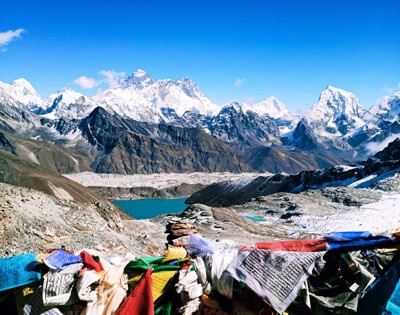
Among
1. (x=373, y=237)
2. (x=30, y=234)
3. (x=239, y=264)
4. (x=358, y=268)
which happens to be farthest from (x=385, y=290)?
(x=30, y=234)

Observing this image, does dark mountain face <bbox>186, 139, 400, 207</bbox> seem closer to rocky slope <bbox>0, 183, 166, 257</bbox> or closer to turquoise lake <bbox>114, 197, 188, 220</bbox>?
turquoise lake <bbox>114, 197, 188, 220</bbox>

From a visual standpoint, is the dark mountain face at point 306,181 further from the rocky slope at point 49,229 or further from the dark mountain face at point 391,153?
the rocky slope at point 49,229

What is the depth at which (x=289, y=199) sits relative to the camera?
5241 cm

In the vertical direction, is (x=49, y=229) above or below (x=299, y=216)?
above

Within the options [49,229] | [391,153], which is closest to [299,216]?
[49,229]

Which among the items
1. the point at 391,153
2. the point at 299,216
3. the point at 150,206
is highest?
the point at 391,153

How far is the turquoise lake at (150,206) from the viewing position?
12762cm

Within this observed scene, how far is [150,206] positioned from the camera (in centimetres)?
14762

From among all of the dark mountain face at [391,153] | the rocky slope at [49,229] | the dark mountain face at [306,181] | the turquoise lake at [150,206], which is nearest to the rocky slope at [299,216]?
the rocky slope at [49,229]

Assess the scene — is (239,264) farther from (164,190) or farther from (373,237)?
(164,190)

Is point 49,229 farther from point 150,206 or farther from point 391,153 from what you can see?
point 150,206

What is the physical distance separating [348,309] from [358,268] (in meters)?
0.43

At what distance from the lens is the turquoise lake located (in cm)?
12762

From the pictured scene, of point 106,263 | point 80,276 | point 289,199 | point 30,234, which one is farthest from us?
point 289,199
